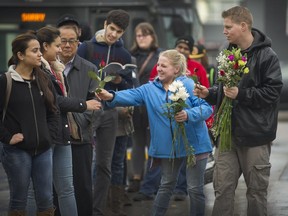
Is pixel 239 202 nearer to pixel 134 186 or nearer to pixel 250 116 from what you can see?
pixel 134 186

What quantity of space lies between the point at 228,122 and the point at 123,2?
7902 millimetres

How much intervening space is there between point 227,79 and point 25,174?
1.81 metres

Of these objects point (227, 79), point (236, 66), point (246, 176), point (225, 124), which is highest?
point (236, 66)

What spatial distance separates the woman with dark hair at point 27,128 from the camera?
635 cm

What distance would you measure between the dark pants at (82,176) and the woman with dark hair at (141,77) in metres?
2.25

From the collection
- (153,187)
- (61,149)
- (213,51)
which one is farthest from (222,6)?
(61,149)

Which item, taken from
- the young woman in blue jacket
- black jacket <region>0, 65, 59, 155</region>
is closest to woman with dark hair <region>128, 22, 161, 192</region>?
the young woman in blue jacket

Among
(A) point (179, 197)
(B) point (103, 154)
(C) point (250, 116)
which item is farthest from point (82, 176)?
(A) point (179, 197)

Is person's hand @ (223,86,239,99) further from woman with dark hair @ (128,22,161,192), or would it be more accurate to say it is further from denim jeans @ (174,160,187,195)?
woman with dark hair @ (128,22,161,192)

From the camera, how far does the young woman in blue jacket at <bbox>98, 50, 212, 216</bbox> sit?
719cm

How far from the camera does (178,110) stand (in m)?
6.93

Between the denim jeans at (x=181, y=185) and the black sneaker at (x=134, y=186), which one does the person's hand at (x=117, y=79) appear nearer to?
the denim jeans at (x=181, y=185)

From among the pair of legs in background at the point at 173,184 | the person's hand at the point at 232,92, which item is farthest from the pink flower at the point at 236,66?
the pair of legs in background at the point at 173,184

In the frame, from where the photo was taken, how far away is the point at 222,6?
41.0 meters
